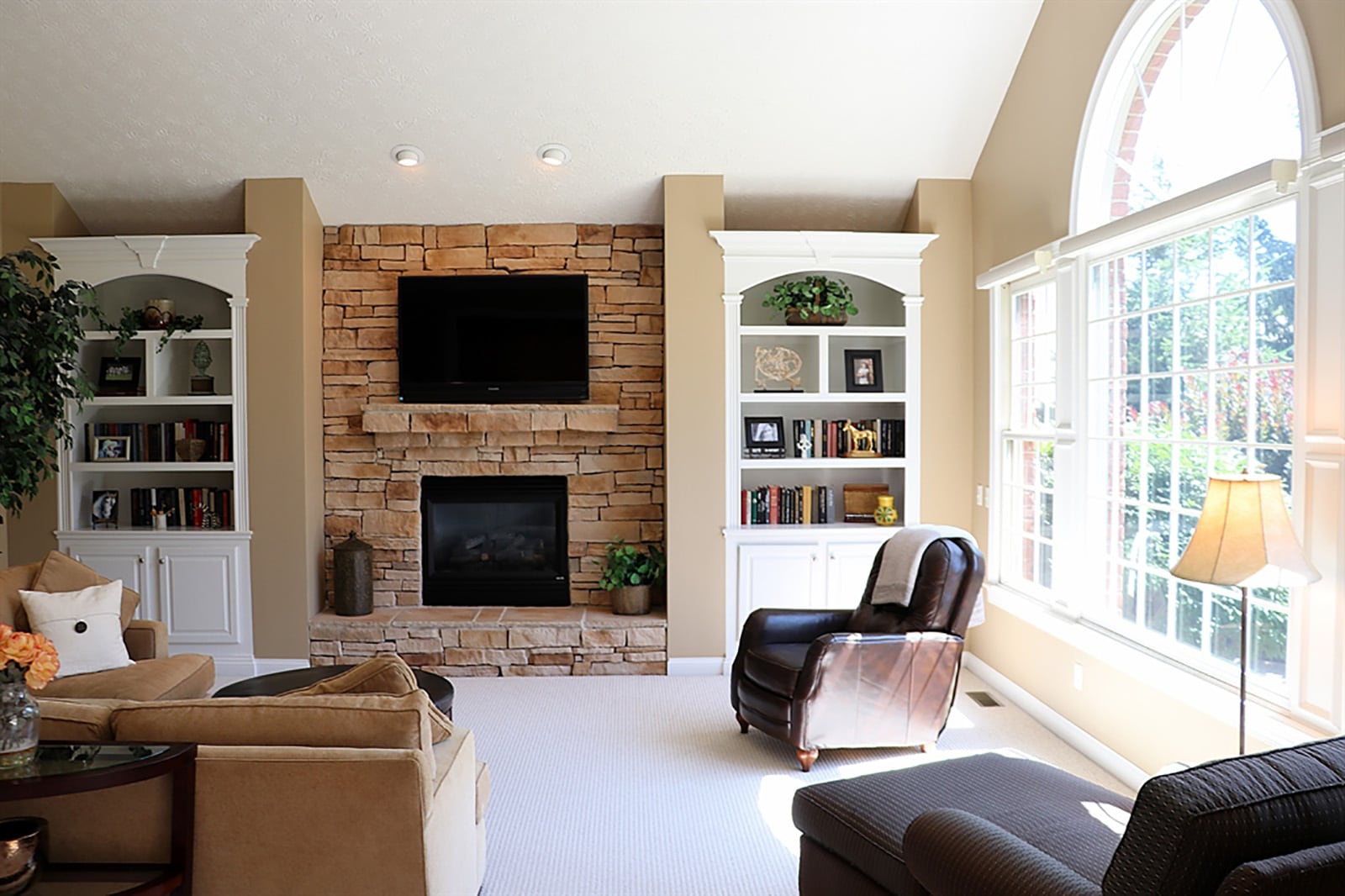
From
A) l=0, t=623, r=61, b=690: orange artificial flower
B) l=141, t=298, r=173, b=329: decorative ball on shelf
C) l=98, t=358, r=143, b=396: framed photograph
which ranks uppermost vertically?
l=141, t=298, r=173, b=329: decorative ball on shelf

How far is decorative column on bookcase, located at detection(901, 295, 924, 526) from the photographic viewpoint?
5344mm

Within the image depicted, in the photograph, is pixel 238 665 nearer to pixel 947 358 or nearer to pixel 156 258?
pixel 156 258

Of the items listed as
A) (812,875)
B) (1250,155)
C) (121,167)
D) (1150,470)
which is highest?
(121,167)

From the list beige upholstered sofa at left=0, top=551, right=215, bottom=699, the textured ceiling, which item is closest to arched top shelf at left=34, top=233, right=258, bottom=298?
the textured ceiling

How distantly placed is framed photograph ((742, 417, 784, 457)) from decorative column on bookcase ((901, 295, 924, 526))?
72 centimetres

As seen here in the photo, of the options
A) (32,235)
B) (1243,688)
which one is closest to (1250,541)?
(1243,688)

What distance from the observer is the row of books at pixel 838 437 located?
5441mm

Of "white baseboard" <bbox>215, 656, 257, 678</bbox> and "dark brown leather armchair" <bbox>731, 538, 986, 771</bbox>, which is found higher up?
"dark brown leather armchair" <bbox>731, 538, 986, 771</bbox>

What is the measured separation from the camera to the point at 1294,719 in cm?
276

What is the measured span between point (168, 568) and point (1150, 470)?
503 cm

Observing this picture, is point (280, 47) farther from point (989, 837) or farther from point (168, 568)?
point (989, 837)

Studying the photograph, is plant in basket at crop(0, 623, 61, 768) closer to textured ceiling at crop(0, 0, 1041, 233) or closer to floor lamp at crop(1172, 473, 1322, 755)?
floor lamp at crop(1172, 473, 1322, 755)

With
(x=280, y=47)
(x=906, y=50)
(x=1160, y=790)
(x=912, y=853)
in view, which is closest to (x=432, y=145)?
(x=280, y=47)

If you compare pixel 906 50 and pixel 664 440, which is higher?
pixel 906 50
